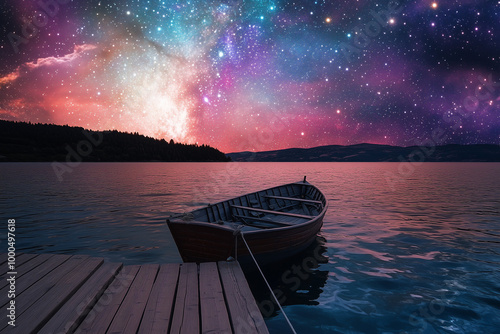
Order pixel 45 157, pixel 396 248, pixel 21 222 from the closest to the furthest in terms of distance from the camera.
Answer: pixel 396 248 < pixel 21 222 < pixel 45 157

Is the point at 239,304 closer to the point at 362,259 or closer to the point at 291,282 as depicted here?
the point at 291,282

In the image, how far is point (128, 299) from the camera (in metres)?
4.98

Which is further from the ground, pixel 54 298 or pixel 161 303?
pixel 54 298

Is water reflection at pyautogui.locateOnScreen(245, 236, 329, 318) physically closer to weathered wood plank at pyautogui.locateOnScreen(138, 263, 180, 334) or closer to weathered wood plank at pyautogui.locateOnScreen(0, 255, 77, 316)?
weathered wood plank at pyautogui.locateOnScreen(138, 263, 180, 334)

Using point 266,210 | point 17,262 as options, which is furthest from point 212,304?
point 266,210

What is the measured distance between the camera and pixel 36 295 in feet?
16.4

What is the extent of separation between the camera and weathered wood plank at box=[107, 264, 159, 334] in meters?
4.15

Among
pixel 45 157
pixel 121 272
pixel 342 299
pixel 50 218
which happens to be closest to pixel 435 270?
pixel 342 299

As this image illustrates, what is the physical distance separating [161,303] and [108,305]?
0.95 metres

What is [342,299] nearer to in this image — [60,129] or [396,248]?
[396,248]

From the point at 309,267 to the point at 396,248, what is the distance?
4.93 m

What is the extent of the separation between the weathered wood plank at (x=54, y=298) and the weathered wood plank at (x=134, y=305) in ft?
3.45

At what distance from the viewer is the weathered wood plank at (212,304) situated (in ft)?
13.7

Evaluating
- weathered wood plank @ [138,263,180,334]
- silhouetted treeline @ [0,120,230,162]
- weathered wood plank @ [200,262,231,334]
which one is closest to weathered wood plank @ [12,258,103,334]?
weathered wood plank @ [138,263,180,334]
